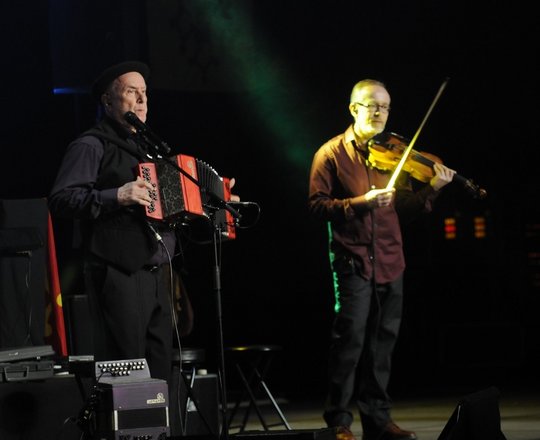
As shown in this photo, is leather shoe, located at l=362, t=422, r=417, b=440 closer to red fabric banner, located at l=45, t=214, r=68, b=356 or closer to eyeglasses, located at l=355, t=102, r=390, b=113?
eyeglasses, located at l=355, t=102, r=390, b=113

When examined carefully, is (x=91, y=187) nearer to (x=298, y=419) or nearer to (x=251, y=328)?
(x=298, y=419)

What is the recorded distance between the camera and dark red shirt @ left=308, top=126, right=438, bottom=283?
5418 mm

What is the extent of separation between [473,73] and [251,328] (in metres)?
2.99

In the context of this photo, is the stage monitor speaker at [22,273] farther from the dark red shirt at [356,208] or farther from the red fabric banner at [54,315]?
the dark red shirt at [356,208]

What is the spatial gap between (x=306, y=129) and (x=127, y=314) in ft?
17.0

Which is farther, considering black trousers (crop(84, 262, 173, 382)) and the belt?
the belt

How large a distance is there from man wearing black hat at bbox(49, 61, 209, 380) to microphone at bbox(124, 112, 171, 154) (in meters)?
0.10

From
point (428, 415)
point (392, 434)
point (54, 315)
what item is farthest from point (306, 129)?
point (392, 434)

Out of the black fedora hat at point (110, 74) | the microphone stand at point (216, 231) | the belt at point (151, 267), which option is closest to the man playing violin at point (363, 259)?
the microphone stand at point (216, 231)

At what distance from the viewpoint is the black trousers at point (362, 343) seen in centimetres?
534

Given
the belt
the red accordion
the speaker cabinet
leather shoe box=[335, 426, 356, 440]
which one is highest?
the red accordion

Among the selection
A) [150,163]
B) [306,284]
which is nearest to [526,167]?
[306,284]

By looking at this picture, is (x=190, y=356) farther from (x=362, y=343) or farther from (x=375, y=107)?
(x=375, y=107)

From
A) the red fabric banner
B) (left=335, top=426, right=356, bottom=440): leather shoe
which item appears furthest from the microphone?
the red fabric banner
